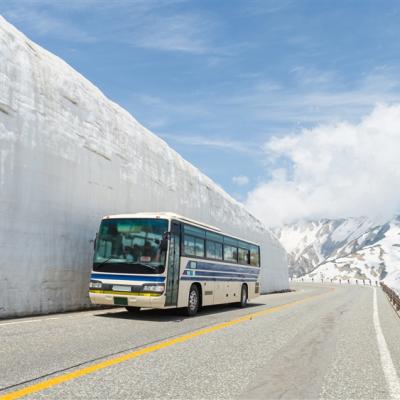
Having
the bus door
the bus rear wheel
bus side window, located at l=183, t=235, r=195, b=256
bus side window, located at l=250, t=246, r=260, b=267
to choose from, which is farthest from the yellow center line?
bus side window, located at l=250, t=246, r=260, b=267

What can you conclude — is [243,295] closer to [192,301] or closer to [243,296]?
[243,296]

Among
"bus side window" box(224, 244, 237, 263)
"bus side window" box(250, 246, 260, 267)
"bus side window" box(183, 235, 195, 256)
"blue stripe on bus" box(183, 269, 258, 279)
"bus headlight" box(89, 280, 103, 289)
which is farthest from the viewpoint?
"bus side window" box(250, 246, 260, 267)

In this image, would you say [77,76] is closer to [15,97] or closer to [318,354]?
[15,97]

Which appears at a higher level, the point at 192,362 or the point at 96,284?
the point at 96,284

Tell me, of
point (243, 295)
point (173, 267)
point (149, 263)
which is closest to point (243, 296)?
point (243, 295)

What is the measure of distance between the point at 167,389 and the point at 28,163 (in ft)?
34.5

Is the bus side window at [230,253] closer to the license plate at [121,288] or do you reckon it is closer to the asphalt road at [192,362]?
the license plate at [121,288]

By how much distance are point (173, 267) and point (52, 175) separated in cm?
506

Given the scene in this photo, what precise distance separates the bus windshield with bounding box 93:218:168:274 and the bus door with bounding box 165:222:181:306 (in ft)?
1.19

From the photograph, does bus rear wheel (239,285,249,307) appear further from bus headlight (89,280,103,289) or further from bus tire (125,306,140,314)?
bus headlight (89,280,103,289)

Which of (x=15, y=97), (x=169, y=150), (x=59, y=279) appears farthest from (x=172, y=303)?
(x=169, y=150)

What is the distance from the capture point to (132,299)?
12359 mm

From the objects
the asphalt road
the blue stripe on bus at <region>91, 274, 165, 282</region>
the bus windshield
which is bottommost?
the asphalt road

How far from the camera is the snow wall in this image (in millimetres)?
13121
